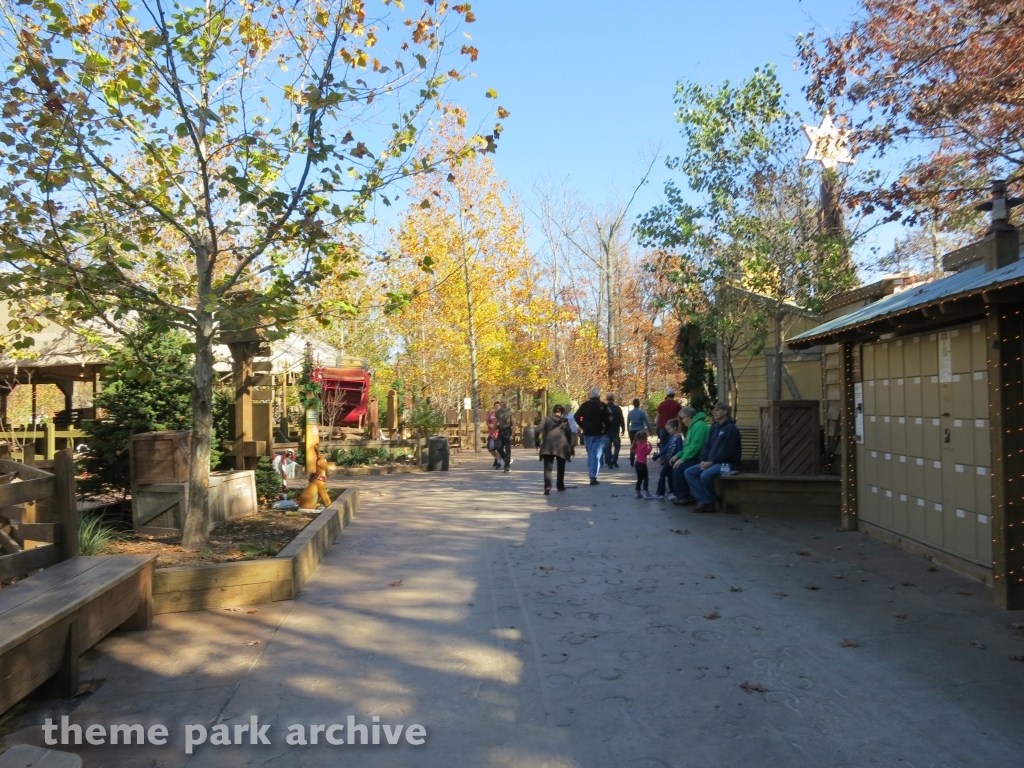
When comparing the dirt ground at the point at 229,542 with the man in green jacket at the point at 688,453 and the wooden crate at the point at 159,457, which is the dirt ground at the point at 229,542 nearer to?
the wooden crate at the point at 159,457

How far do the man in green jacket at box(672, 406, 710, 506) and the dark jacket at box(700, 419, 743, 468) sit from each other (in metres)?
0.28

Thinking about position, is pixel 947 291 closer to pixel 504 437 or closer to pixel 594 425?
pixel 594 425

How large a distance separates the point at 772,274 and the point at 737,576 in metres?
9.30

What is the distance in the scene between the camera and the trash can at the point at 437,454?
2183 cm

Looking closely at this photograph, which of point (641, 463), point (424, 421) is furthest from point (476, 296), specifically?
point (641, 463)

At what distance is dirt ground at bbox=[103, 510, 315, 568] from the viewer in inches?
313

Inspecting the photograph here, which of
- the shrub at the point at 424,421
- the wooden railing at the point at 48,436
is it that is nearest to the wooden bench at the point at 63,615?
the wooden railing at the point at 48,436

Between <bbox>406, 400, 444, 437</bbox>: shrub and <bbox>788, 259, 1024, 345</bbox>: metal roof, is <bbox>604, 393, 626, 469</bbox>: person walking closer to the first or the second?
<bbox>406, 400, 444, 437</bbox>: shrub

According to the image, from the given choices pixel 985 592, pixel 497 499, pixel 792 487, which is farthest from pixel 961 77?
pixel 497 499

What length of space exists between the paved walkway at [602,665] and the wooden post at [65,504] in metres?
0.81

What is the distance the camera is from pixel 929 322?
312 inches

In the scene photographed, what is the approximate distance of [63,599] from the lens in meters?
4.99

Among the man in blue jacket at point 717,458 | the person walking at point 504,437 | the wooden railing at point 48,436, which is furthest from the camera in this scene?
the person walking at point 504,437

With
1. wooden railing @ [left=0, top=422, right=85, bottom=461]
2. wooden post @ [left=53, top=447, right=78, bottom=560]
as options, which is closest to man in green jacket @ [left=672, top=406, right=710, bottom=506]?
wooden railing @ [left=0, top=422, right=85, bottom=461]
